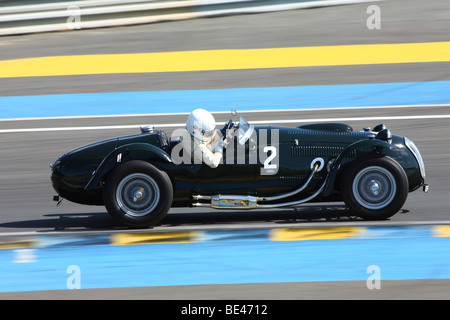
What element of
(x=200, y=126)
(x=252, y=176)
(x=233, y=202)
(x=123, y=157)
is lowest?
(x=233, y=202)

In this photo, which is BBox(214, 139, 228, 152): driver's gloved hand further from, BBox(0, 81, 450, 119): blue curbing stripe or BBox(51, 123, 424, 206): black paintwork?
BBox(0, 81, 450, 119): blue curbing stripe

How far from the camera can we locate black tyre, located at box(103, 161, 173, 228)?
7.16m

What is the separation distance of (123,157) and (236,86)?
229 inches

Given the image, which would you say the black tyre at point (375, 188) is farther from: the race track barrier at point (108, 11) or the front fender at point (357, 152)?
the race track barrier at point (108, 11)

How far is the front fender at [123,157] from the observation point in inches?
285

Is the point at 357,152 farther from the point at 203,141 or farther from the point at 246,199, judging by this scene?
the point at 203,141

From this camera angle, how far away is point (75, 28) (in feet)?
51.8

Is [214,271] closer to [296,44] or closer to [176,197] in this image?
[176,197]

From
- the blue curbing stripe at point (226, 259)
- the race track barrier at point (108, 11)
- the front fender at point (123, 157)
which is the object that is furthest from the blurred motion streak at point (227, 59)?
A: the blue curbing stripe at point (226, 259)

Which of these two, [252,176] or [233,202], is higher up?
[252,176]

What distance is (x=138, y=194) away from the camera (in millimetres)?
7258

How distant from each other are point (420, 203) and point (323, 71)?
18.5 feet

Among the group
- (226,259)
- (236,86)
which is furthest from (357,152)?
(236,86)

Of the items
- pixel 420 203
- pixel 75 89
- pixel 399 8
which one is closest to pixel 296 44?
pixel 399 8
